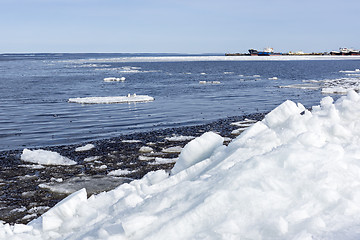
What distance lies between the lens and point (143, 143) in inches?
529

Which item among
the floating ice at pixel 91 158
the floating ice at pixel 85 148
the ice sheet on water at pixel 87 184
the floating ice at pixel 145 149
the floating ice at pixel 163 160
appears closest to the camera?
the ice sheet on water at pixel 87 184

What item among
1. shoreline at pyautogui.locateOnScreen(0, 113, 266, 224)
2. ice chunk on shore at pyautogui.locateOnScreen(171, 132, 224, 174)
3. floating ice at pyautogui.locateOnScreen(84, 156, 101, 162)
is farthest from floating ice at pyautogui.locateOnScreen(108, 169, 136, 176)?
ice chunk on shore at pyautogui.locateOnScreen(171, 132, 224, 174)

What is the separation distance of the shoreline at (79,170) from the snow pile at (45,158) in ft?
0.60

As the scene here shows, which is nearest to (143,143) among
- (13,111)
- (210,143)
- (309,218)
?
(210,143)

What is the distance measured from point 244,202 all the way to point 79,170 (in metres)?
7.28

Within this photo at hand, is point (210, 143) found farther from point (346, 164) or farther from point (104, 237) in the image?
point (104, 237)

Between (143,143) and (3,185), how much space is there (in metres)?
5.12

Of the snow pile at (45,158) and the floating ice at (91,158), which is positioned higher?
the snow pile at (45,158)

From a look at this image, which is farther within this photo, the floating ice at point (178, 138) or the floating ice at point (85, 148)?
the floating ice at point (178, 138)

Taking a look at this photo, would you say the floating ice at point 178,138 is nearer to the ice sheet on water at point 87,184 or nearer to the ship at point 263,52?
the ice sheet on water at point 87,184

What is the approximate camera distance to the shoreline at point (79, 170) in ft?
26.8

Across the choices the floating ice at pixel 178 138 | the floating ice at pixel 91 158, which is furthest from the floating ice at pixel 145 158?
the floating ice at pixel 178 138

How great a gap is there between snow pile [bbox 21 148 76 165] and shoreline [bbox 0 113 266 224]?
0.60ft
